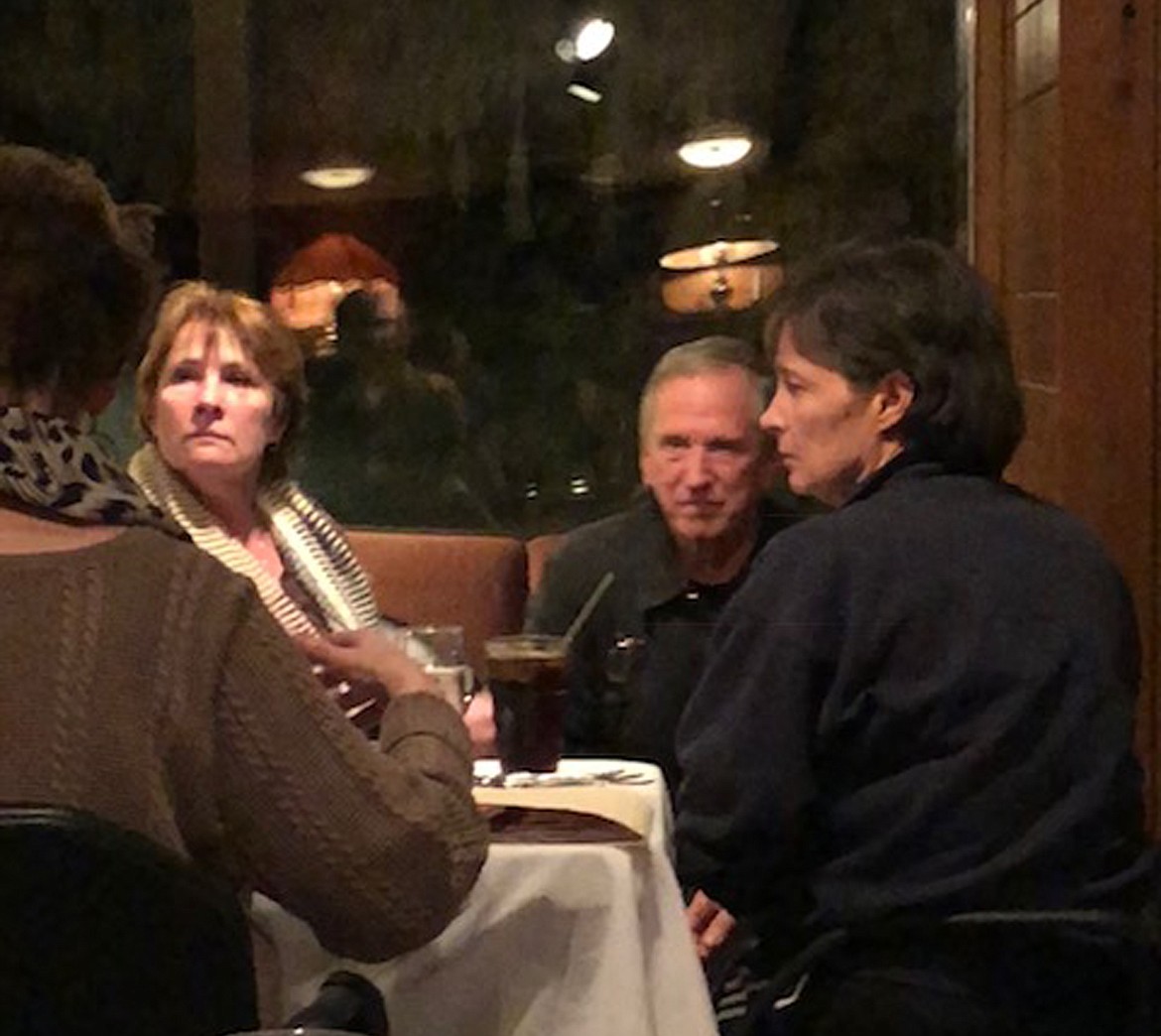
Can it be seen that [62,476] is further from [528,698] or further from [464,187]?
[464,187]

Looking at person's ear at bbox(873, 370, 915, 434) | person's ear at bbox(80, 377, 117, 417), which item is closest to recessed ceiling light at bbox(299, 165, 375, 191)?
person's ear at bbox(873, 370, 915, 434)

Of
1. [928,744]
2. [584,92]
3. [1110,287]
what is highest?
[584,92]

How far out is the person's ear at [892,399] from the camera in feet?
6.51

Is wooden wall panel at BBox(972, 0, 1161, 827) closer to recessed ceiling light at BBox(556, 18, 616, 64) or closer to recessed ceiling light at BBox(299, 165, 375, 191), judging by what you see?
recessed ceiling light at BBox(556, 18, 616, 64)

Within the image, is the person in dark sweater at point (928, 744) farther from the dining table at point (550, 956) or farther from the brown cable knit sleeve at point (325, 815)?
the brown cable knit sleeve at point (325, 815)

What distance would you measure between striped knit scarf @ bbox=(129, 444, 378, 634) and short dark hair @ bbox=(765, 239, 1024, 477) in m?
0.91

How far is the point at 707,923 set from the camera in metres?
2.17

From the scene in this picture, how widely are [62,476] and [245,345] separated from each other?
5.00 feet

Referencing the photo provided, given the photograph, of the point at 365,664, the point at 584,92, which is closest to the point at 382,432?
the point at 584,92

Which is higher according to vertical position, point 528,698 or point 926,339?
point 926,339

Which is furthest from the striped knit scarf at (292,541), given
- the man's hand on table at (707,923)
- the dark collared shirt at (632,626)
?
the man's hand on table at (707,923)

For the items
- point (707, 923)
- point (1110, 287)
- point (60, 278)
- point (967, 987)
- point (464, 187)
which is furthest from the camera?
point (464, 187)

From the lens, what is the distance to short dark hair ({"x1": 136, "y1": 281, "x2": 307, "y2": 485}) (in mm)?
2848

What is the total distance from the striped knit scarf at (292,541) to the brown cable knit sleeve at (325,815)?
1.25 metres
